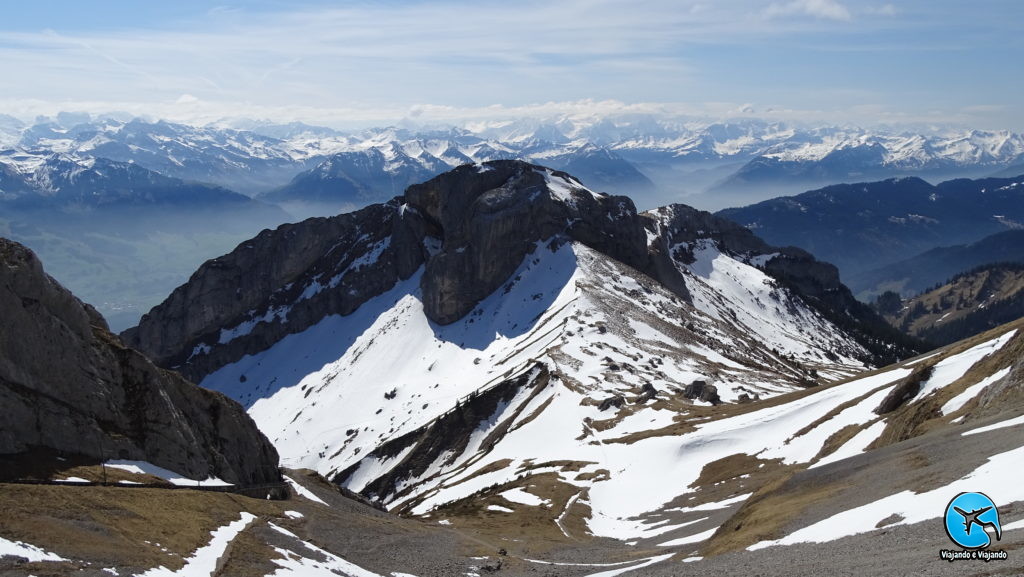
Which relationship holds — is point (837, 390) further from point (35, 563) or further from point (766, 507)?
point (35, 563)

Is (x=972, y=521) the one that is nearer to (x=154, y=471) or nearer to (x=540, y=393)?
(x=154, y=471)

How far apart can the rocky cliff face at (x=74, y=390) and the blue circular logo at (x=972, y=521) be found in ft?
141

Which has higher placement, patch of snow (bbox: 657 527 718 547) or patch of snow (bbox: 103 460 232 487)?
patch of snow (bbox: 103 460 232 487)

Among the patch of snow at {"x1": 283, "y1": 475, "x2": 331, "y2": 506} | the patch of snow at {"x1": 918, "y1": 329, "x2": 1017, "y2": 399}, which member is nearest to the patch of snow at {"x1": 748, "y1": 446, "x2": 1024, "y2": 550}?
the patch of snow at {"x1": 918, "y1": 329, "x2": 1017, "y2": 399}

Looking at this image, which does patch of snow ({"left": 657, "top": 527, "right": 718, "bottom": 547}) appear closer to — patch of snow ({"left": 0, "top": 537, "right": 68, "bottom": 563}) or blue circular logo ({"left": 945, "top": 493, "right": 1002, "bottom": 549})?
blue circular logo ({"left": 945, "top": 493, "right": 1002, "bottom": 549})

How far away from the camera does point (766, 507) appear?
158ft

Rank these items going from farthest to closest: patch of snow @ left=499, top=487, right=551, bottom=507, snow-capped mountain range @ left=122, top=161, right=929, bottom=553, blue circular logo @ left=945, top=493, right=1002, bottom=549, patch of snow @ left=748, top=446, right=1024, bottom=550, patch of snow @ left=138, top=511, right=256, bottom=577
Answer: snow-capped mountain range @ left=122, top=161, right=929, bottom=553, patch of snow @ left=499, top=487, right=551, bottom=507, patch of snow @ left=138, top=511, right=256, bottom=577, patch of snow @ left=748, top=446, right=1024, bottom=550, blue circular logo @ left=945, top=493, right=1002, bottom=549

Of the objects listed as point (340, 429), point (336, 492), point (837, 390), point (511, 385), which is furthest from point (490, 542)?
point (340, 429)

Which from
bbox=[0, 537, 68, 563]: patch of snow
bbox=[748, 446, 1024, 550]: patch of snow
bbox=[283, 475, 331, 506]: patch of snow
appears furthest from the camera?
bbox=[283, 475, 331, 506]: patch of snow

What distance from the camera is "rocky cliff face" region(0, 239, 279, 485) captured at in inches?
1761

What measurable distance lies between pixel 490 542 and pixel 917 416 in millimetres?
32766

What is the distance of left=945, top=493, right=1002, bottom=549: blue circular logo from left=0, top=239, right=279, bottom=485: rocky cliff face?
4312 centimetres

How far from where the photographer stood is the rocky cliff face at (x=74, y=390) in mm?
44719

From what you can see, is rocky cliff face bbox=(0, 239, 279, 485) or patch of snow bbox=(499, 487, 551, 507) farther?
patch of snow bbox=(499, 487, 551, 507)
